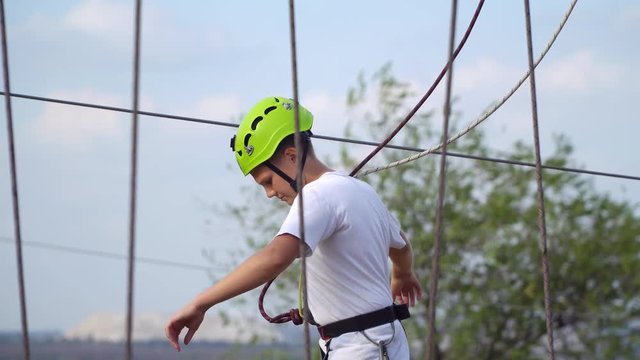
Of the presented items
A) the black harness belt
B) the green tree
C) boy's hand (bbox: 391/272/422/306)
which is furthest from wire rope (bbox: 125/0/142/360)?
the green tree

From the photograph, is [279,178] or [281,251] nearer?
[281,251]

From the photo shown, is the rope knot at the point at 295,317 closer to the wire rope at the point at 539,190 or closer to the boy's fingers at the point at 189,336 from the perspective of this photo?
the boy's fingers at the point at 189,336

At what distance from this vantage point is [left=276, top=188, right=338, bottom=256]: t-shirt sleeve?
2965 millimetres

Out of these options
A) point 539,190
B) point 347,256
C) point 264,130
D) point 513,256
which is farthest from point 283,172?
point 513,256

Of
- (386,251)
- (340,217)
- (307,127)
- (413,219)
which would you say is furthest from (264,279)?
(413,219)

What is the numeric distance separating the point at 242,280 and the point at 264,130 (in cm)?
69

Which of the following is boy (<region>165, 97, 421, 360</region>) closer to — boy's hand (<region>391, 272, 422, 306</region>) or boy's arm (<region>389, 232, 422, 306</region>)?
boy's arm (<region>389, 232, 422, 306</region>)

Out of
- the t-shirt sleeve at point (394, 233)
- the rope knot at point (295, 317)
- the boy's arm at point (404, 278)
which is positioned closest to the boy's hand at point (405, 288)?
the boy's arm at point (404, 278)

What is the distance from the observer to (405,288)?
12.8 feet

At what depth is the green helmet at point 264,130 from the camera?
11.4 ft

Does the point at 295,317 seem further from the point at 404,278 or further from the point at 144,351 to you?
the point at 144,351

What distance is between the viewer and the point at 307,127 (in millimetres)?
3613

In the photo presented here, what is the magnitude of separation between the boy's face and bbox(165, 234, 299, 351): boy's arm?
0.47m

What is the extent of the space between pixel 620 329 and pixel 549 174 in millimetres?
2798
